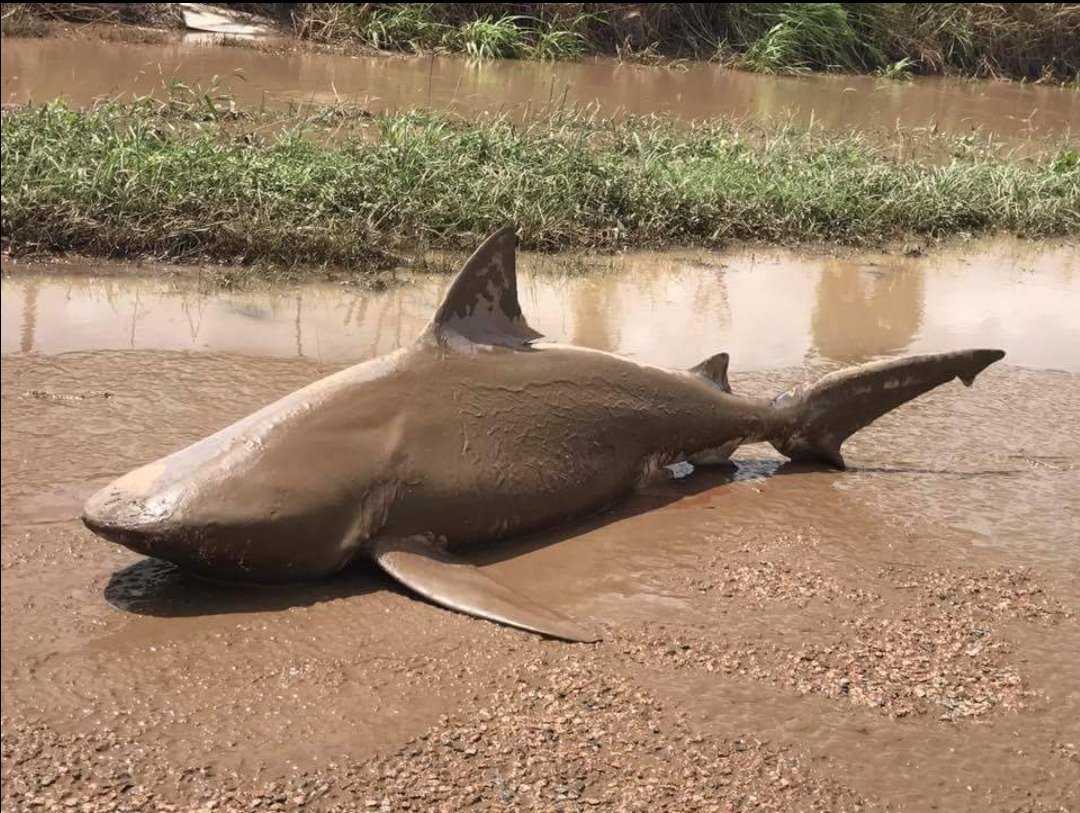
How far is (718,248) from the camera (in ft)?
33.4

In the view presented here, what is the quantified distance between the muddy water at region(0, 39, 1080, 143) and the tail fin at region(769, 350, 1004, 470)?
6.76 metres

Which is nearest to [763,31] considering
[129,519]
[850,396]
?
[850,396]

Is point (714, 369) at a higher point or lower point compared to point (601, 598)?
higher

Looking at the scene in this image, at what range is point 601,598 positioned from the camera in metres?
5.05

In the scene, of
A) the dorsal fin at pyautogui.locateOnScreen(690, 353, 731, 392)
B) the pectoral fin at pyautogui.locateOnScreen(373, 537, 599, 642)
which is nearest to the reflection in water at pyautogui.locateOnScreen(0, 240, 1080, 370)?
the dorsal fin at pyautogui.locateOnScreen(690, 353, 731, 392)

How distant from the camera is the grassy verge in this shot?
26.7ft

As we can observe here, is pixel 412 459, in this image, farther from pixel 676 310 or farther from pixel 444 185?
pixel 444 185

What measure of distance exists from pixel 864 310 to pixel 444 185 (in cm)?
283

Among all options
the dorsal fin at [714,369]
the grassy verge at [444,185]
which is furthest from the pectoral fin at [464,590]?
the grassy verge at [444,185]

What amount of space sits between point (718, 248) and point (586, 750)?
6518 millimetres

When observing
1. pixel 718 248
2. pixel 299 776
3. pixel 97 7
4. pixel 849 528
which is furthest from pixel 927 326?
pixel 97 7

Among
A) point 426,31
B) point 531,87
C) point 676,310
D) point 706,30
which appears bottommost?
point 676,310

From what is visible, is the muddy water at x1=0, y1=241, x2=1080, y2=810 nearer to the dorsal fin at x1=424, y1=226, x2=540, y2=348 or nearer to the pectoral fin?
the pectoral fin

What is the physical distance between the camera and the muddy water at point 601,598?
162 inches
